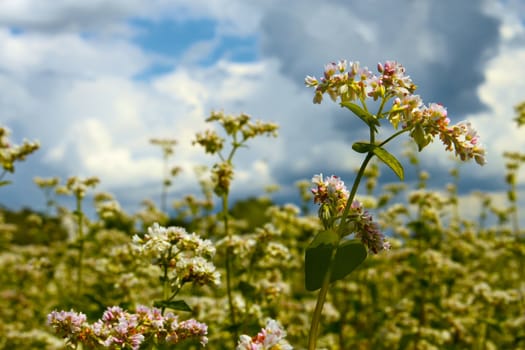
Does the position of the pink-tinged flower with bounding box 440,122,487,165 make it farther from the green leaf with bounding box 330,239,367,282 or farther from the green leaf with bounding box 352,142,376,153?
the green leaf with bounding box 330,239,367,282

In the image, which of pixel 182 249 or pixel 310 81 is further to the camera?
pixel 182 249

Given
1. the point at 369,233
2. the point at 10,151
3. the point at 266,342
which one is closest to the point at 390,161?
the point at 369,233

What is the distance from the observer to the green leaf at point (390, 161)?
2.60m

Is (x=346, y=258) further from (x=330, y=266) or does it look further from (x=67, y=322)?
(x=67, y=322)

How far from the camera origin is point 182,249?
3.47 meters

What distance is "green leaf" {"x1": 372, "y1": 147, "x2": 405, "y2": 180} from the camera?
8.54 feet

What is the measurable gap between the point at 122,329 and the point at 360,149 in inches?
52.5

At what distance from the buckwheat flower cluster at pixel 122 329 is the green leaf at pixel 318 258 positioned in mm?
706

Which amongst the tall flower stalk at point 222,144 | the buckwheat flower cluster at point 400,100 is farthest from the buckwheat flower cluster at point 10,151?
the buckwheat flower cluster at point 400,100

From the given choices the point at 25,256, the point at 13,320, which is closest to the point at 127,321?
the point at 13,320

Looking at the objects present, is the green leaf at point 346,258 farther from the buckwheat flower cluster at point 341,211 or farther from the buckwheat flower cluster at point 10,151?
the buckwheat flower cluster at point 10,151

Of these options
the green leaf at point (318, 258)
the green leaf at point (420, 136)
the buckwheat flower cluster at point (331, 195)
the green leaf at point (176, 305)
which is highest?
the green leaf at point (420, 136)

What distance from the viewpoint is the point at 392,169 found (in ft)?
8.71

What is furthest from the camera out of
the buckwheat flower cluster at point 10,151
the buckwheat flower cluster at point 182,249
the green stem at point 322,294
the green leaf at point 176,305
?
the buckwheat flower cluster at point 10,151
